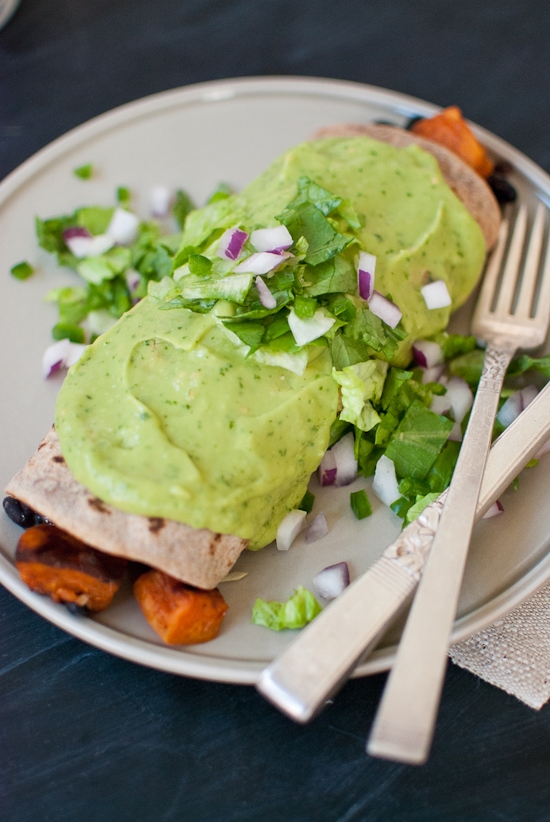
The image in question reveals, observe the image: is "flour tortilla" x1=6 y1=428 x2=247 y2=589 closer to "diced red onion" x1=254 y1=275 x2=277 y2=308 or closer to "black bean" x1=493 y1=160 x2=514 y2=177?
"diced red onion" x1=254 y1=275 x2=277 y2=308

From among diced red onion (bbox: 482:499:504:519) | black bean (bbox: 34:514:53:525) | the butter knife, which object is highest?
black bean (bbox: 34:514:53:525)

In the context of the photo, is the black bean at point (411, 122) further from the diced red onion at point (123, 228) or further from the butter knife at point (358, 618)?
the butter knife at point (358, 618)

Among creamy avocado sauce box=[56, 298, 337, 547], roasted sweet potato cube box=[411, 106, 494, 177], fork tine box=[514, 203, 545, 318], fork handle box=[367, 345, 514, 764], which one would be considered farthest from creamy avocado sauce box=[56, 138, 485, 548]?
roasted sweet potato cube box=[411, 106, 494, 177]

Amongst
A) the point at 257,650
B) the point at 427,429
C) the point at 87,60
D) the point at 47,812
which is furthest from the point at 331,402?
the point at 87,60

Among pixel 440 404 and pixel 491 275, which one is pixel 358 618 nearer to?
pixel 440 404

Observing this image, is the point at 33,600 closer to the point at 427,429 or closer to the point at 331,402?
the point at 331,402

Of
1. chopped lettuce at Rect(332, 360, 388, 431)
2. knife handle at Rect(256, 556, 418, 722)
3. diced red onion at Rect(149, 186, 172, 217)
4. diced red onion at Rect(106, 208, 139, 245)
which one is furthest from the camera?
diced red onion at Rect(149, 186, 172, 217)

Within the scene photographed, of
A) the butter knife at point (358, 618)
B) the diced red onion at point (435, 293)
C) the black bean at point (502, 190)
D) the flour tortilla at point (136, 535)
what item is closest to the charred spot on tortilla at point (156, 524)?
the flour tortilla at point (136, 535)
